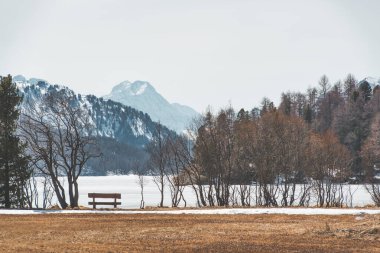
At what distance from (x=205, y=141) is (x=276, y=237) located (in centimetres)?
3773

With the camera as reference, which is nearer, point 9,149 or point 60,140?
point 9,149

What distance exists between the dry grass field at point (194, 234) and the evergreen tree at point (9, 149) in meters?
14.0

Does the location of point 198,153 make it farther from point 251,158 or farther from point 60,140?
point 60,140

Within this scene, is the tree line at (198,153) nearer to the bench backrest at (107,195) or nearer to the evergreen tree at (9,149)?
the evergreen tree at (9,149)

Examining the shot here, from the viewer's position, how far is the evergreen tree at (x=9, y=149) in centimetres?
4431

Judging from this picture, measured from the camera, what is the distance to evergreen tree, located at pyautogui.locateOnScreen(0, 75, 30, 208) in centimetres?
4431

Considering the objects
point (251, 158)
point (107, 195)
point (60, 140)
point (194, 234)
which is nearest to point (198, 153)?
point (251, 158)

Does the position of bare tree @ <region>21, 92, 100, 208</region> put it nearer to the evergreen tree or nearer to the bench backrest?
the evergreen tree

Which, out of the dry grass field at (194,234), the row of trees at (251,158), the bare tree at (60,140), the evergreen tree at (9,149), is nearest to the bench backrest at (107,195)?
the bare tree at (60,140)

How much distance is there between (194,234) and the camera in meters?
23.1

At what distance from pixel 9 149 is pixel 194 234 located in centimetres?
2706

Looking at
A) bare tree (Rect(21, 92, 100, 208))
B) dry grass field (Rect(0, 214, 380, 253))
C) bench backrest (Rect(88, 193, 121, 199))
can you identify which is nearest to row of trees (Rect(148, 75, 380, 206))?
bench backrest (Rect(88, 193, 121, 199))

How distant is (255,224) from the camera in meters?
26.5

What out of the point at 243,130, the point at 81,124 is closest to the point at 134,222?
the point at 81,124
